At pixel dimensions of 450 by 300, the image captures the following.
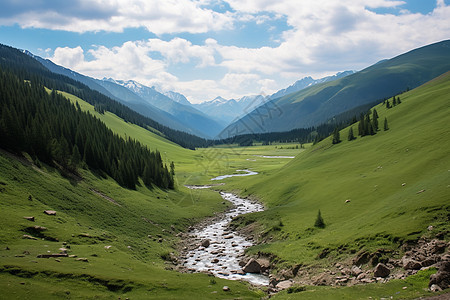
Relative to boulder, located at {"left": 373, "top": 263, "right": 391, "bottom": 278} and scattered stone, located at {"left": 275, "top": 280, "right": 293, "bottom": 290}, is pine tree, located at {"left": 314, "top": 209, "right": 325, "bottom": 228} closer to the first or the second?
scattered stone, located at {"left": 275, "top": 280, "right": 293, "bottom": 290}

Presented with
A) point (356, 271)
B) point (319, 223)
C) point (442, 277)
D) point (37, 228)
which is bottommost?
point (319, 223)

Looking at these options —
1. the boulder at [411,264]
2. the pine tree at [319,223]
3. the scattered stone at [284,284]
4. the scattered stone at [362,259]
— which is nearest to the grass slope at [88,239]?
the scattered stone at [284,284]

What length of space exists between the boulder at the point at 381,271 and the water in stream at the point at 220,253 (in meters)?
12.1

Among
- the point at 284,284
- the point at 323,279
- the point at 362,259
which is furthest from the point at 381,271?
the point at 284,284

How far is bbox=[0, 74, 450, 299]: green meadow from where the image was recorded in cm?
2367

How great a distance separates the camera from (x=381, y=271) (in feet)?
84.5

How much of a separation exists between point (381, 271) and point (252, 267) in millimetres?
15938

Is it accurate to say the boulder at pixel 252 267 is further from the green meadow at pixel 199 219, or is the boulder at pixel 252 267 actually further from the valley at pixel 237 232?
the green meadow at pixel 199 219

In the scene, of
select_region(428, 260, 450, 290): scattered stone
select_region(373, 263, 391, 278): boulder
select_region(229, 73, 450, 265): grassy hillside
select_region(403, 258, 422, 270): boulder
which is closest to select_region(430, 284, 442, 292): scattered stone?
select_region(428, 260, 450, 290): scattered stone

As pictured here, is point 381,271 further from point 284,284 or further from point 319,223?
point 319,223

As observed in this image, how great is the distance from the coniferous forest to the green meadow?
4.16 metres

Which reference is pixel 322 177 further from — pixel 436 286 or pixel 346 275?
pixel 436 286

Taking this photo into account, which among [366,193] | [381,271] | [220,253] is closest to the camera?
[381,271]

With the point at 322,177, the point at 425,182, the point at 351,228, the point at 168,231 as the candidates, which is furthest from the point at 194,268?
the point at 322,177
